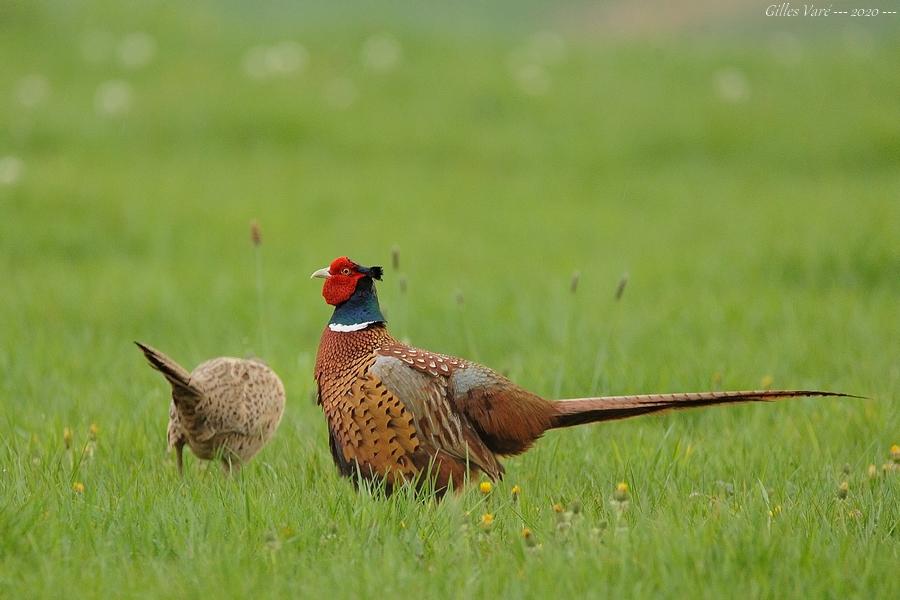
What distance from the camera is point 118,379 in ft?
18.8

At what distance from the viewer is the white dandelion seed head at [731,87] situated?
42.2ft

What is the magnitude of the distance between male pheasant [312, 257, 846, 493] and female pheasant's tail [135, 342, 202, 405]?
46cm

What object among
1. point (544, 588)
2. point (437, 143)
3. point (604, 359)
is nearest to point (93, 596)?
point (544, 588)

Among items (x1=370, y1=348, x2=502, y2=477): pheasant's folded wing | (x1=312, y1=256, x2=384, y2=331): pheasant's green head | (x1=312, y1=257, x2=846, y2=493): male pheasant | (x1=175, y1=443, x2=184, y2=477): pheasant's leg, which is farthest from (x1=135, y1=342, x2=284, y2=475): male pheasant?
(x1=370, y1=348, x2=502, y2=477): pheasant's folded wing

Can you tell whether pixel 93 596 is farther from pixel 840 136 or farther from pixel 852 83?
pixel 852 83

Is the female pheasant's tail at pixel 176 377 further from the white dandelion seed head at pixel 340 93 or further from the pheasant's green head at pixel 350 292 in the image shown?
the white dandelion seed head at pixel 340 93

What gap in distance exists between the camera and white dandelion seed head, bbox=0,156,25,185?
835cm

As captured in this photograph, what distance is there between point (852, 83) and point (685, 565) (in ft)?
38.8

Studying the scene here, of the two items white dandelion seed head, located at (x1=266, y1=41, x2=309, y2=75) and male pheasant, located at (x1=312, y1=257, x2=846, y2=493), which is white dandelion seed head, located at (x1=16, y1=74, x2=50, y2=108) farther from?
male pheasant, located at (x1=312, y1=257, x2=846, y2=493)

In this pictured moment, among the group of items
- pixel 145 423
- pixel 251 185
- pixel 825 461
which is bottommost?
pixel 825 461

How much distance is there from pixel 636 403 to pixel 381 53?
10306mm

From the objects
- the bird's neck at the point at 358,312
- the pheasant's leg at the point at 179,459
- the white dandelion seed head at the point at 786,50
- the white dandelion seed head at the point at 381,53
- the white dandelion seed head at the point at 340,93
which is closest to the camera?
the bird's neck at the point at 358,312

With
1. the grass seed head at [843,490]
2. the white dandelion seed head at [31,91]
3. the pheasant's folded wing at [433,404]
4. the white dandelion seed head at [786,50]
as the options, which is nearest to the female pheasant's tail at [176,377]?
the pheasant's folded wing at [433,404]

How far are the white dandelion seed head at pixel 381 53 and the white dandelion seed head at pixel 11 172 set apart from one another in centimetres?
479
